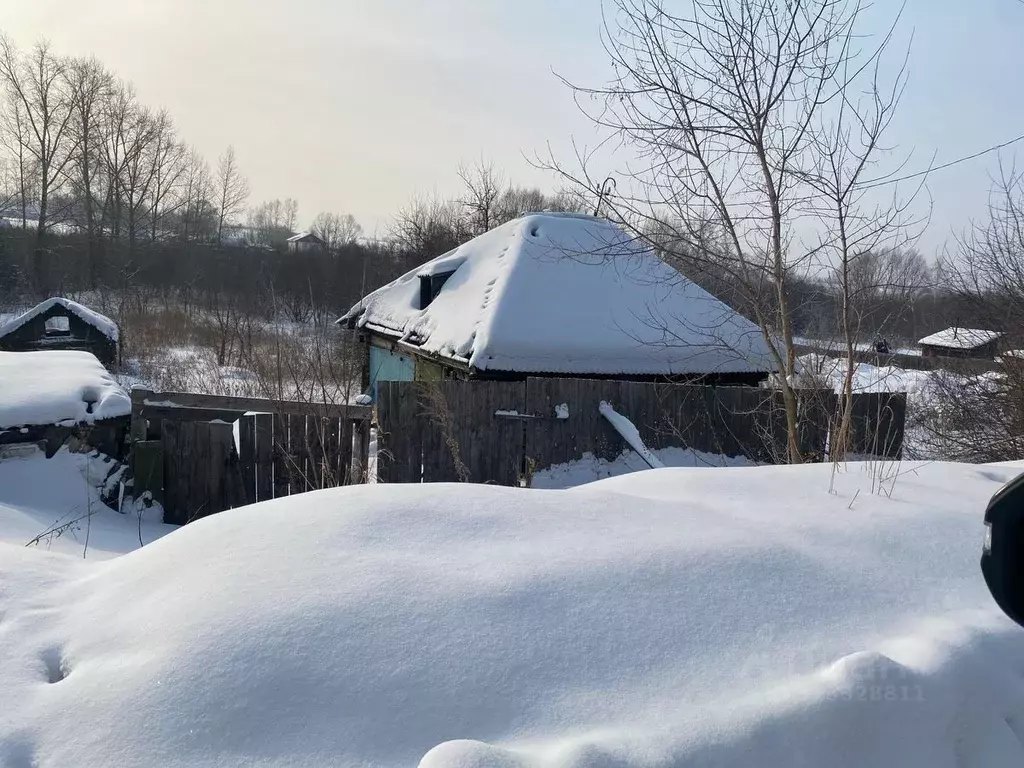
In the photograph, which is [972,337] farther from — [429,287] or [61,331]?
[61,331]

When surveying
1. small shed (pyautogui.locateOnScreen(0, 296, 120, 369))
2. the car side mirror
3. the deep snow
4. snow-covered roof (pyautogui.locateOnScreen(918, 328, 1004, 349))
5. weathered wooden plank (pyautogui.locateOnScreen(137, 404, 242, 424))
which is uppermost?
small shed (pyautogui.locateOnScreen(0, 296, 120, 369))

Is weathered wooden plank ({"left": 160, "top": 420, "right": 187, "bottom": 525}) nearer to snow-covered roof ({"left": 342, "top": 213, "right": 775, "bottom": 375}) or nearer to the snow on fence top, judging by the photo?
the snow on fence top

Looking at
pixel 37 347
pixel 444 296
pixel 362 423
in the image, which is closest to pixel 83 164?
pixel 37 347

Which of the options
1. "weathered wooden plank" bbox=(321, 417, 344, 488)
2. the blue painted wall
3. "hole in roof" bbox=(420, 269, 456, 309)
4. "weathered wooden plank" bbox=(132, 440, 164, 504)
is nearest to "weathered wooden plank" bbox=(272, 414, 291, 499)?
"weathered wooden plank" bbox=(321, 417, 344, 488)

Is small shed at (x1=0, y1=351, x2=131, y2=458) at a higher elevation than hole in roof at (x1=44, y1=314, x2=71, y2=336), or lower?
lower

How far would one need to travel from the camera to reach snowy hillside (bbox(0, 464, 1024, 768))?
1.81 m

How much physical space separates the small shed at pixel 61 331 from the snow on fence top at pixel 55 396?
12.8 m

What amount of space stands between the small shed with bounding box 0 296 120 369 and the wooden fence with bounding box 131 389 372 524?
14.8m

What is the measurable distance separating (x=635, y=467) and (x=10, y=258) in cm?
4024

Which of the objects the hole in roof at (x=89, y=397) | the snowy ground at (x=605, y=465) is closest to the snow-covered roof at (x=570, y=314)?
the snowy ground at (x=605, y=465)

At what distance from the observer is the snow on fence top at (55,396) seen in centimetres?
725

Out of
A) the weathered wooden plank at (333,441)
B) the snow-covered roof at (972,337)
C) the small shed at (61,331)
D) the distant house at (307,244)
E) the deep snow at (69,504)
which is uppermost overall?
the distant house at (307,244)

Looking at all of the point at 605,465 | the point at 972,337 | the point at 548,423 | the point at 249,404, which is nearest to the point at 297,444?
the point at 249,404

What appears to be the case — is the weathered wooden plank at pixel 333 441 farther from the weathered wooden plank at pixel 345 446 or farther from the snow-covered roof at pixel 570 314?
the snow-covered roof at pixel 570 314
